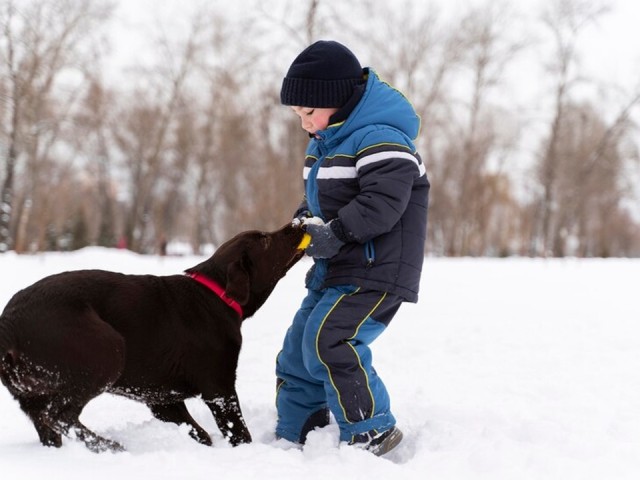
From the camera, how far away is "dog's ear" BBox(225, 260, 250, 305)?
125 inches

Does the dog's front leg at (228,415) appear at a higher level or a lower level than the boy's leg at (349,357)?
lower

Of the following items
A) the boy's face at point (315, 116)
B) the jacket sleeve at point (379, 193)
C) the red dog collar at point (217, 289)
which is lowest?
the red dog collar at point (217, 289)

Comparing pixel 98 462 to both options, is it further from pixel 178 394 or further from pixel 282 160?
pixel 282 160

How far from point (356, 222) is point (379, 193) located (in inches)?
7.1

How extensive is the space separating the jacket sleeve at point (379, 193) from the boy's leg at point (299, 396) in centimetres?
65

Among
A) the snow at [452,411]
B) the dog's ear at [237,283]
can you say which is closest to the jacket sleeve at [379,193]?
the dog's ear at [237,283]

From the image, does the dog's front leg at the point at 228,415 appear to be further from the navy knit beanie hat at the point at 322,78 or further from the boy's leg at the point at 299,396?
the navy knit beanie hat at the point at 322,78

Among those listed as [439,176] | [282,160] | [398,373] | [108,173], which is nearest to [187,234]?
[108,173]

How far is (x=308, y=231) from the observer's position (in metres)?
3.20

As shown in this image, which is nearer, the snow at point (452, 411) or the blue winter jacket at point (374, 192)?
the snow at point (452, 411)

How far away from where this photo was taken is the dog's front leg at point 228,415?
316 centimetres

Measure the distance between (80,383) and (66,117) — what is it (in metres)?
20.9

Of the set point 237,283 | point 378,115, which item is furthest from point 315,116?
point 237,283

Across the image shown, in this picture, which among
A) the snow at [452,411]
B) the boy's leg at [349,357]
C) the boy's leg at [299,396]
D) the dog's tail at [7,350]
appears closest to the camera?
the snow at [452,411]
